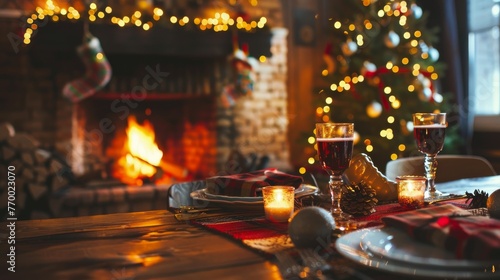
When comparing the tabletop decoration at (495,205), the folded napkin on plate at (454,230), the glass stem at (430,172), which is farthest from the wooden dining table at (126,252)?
the glass stem at (430,172)

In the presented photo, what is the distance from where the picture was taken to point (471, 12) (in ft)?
14.3

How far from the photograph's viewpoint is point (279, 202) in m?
1.03

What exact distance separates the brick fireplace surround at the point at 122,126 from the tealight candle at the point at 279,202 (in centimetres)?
245

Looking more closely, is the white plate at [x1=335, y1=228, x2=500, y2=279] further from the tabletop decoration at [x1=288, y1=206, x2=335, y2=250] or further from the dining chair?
the dining chair

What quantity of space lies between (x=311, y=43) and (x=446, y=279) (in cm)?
426

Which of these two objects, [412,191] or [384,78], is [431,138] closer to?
[412,191]

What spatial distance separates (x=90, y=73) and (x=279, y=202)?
8.57 feet

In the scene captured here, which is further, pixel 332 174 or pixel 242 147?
pixel 242 147

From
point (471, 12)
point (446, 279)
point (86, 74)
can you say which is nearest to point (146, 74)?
point (86, 74)

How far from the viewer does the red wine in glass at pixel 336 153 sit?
3.56 feet

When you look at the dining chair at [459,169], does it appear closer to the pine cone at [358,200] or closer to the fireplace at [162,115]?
the pine cone at [358,200]

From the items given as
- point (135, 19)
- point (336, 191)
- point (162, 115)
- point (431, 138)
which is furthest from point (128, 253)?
point (162, 115)

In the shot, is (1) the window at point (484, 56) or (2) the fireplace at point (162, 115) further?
(1) the window at point (484, 56)

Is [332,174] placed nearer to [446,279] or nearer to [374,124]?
[446,279]
